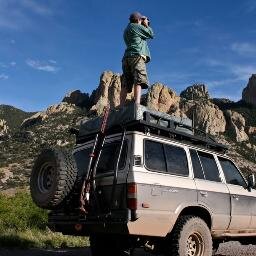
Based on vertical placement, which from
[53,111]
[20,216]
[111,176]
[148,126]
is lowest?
[20,216]

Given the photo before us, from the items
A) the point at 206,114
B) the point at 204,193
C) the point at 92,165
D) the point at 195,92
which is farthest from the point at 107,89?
the point at 92,165

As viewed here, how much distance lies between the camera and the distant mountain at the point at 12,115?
5082 inches

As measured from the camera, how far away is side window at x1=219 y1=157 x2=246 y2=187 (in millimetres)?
8805

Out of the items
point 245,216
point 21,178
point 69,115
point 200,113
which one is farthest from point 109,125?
point 200,113

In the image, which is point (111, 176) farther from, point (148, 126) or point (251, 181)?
point (251, 181)

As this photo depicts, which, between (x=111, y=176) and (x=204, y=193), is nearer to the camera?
(x=111, y=176)

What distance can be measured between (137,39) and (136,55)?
312 mm

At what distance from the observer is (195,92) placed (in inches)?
5325

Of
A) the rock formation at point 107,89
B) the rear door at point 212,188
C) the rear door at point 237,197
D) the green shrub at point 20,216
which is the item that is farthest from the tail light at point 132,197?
the rock formation at point 107,89

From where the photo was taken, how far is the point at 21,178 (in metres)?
63.1

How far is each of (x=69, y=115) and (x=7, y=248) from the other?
295ft

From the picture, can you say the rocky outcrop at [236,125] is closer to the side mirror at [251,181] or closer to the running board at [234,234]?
the side mirror at [251,181]

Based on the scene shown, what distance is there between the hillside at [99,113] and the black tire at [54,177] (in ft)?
160

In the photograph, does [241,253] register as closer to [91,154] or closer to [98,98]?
[91,154]
